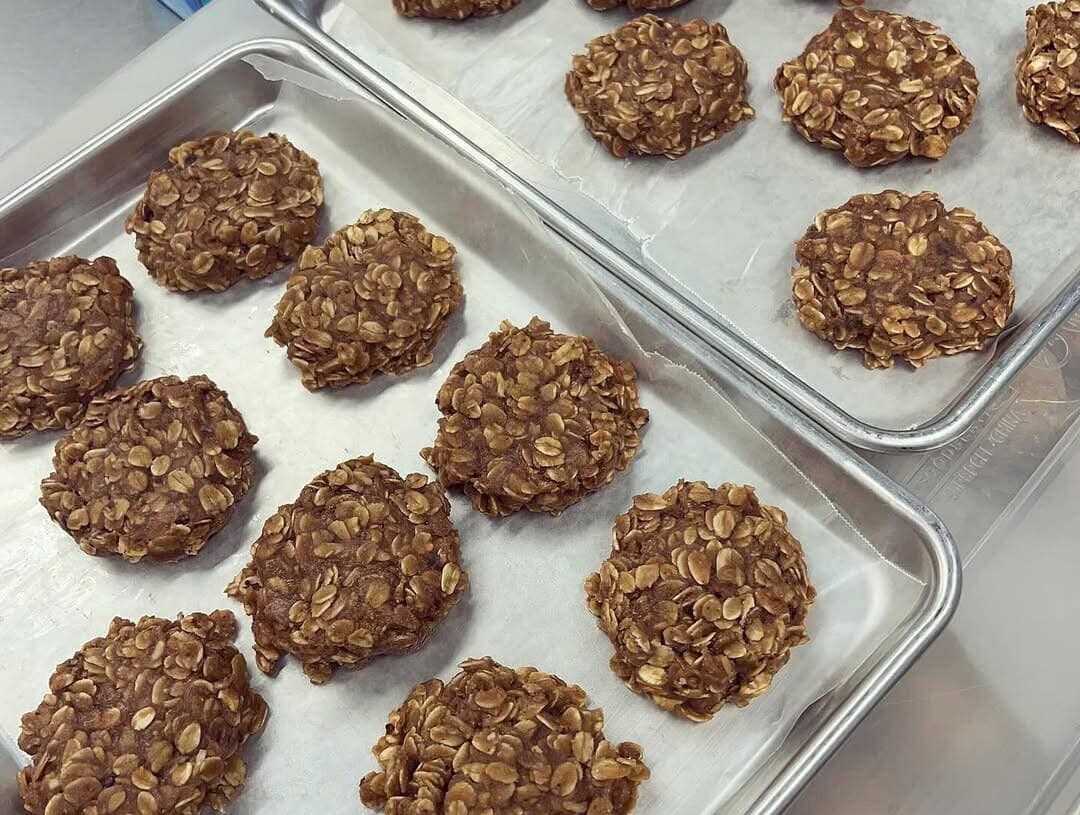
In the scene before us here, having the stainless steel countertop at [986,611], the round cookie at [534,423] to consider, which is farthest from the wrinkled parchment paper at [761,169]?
the round cookie at [534,423]

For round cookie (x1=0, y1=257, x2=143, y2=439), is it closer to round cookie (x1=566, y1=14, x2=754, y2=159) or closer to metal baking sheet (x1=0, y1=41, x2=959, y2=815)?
metal baking sheet (x1=0, y1=41, x2=959, y2=815)

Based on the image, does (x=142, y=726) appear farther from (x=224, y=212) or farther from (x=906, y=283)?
(x=906, y=283)

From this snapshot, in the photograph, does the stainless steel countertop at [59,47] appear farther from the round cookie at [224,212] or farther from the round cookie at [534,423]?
the round cookie at [534,423]

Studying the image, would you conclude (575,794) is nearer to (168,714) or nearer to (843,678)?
(843,678)

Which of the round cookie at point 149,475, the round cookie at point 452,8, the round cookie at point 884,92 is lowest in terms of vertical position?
the round cookie at point 149,475

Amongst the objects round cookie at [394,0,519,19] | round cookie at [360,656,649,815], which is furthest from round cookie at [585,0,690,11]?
round cookie at [360,656,649,815]

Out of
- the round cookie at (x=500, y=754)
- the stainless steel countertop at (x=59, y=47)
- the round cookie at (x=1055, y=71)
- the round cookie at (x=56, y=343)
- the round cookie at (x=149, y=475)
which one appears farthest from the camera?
the stainless steel countertop at (x=59, y=47)
